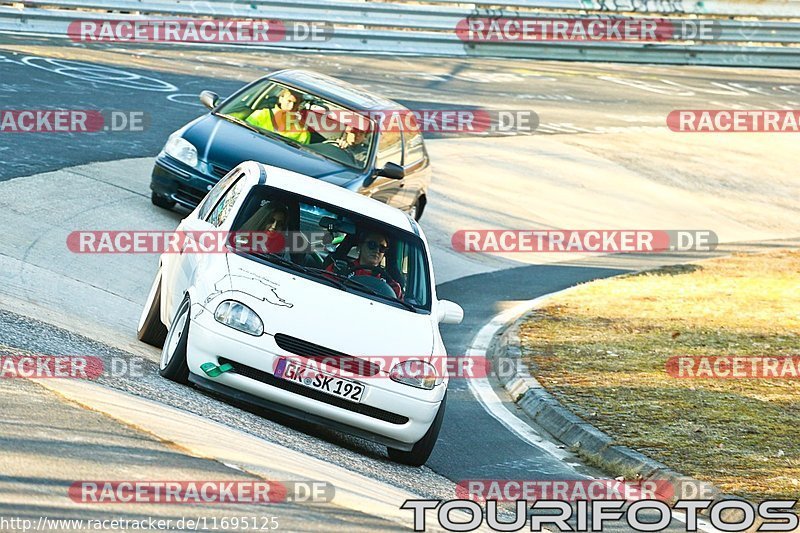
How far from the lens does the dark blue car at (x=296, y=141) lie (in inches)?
543

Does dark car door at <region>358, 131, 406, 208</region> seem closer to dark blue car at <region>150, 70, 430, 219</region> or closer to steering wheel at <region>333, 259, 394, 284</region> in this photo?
dark blue car at <region>150, 70, 430, 219</region>

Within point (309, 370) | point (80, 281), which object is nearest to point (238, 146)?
point (80, 281)

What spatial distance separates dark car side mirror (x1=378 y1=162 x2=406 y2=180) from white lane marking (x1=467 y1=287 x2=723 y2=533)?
1.82 m

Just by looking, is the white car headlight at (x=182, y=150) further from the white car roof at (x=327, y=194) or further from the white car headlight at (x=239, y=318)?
the white car headlight at (x=239, y=318)

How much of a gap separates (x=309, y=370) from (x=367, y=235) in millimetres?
1644

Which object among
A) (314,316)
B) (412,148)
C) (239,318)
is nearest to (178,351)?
(239,318)

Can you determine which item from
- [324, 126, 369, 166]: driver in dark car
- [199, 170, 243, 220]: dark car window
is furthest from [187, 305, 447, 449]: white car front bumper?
[324, 126, 369, 166]: driver in dark car

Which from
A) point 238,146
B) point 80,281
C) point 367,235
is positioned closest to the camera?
point 367,235

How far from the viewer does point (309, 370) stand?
830 centimetres

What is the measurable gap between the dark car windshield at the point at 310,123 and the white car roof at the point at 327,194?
13.3 ft

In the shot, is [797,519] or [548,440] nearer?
[797,519]

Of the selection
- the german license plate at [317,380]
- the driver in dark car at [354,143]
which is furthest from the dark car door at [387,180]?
the german license plate at [317,380]

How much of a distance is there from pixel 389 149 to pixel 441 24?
14.9 m

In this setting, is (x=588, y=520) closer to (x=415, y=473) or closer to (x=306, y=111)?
(x=415, y=473)
